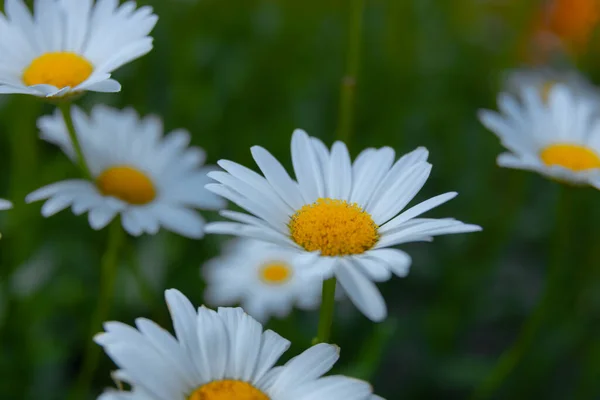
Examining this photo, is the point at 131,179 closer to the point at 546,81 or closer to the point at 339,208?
the point at 339,208

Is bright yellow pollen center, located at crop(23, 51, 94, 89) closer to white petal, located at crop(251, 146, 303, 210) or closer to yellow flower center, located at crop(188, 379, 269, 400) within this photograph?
white petal, located at crop(251, 146, 303, 210)

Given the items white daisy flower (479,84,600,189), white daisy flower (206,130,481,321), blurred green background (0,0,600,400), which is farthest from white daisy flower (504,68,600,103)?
white daisy flower (206,130,481,321)

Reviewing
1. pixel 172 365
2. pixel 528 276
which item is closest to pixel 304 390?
pixel 172 365

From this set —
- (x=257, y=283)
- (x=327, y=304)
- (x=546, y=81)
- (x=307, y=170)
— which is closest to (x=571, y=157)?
(x=307, y=170)

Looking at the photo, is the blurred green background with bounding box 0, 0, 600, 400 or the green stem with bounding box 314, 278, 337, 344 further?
the blurred green background with bounding box 0, 0, 600, 400

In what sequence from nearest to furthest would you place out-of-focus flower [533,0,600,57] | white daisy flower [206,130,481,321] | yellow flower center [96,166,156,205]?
white daisy flower [206,130,481,321], yellow flower center [96,166,156,205], out-of-focus flower [533,0,600,57]

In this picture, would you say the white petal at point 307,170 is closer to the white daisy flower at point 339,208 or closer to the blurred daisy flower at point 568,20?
the white daisy flower at point 339,208
